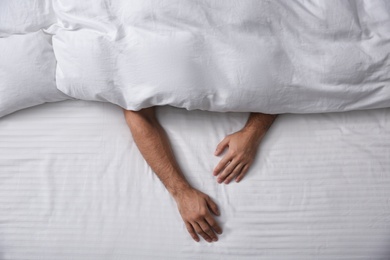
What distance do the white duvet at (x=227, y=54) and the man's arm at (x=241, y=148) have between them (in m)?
0.06

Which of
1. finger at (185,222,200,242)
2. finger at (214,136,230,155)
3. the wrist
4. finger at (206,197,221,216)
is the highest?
finger at (214,136,230,155)

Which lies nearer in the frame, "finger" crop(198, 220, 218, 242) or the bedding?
"finger" crop(198, 220, 218, 242)

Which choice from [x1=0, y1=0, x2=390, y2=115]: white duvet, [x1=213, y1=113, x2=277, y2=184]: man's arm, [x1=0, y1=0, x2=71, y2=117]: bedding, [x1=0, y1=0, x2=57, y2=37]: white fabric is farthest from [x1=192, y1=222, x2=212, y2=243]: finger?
[x1=0, y1=0, x2=57, y2=37]: white fabric

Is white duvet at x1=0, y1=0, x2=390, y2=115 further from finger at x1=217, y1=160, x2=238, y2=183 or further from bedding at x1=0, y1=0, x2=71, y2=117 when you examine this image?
finger at x1=217, y1=160, x2=238, y2=183

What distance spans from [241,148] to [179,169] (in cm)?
17

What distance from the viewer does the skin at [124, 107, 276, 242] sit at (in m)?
1.24

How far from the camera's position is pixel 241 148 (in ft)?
4.27

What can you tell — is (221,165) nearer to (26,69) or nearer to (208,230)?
(208,230)

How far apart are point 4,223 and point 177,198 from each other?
446 mm

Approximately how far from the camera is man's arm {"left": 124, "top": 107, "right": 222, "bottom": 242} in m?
1.23

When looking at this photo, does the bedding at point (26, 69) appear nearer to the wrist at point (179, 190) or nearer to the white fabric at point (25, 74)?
the white fabric at point (25, 74)

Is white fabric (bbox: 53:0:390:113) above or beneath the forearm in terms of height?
above

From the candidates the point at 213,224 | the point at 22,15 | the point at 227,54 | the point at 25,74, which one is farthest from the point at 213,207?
the point at 22,15

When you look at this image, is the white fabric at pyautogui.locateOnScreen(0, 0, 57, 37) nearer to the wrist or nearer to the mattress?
the mattress
